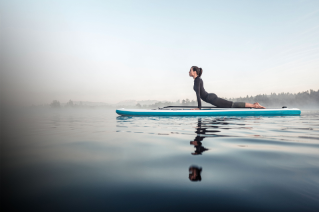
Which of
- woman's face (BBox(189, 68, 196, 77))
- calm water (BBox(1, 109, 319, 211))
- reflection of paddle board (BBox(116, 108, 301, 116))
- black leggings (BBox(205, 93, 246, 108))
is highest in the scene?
woman's face (BBox(189, 68, 196, 77))

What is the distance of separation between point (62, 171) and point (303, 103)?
3738 inches

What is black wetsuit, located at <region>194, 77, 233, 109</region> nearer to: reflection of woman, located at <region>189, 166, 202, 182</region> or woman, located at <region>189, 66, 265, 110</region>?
woman, located at <region>189, 66, 265, 110</region>

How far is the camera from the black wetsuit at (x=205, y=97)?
26.1ft

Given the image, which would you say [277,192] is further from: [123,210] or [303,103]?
[303,103]

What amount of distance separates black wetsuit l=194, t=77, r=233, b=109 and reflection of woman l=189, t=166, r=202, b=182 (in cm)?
661

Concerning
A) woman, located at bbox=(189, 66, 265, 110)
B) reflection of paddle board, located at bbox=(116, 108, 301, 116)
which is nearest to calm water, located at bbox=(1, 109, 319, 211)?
reflection of paddle board, located at bbox=(116, 108, 301, 116)

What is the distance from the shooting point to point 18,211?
921 mm

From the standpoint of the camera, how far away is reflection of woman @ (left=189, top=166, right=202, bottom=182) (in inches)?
52.3

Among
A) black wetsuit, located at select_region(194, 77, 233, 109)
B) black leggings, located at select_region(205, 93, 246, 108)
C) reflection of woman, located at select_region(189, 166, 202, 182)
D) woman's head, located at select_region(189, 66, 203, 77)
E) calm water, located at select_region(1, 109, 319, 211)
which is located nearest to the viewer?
calm water, located at select_region(1, 109, 319, 211)

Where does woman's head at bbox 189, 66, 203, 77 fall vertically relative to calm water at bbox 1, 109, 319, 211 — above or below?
above

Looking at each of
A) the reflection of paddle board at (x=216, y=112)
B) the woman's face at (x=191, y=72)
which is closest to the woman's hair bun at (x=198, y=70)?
the woman's face at (x=191, y=72)

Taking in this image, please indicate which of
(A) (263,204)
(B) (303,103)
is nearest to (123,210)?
(A) (263,204)

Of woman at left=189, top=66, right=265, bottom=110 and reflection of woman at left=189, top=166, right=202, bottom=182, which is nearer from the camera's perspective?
reflection of woman at left=189, top=166, right=202, bottom=182

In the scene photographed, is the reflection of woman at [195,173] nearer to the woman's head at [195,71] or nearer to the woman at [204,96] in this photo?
the woman at [204,96]
